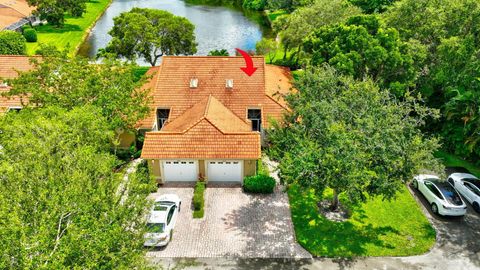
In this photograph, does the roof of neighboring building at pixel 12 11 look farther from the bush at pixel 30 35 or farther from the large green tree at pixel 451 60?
the large green tree at pixel 451 60

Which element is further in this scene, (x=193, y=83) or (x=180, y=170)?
(x=193, y=83)

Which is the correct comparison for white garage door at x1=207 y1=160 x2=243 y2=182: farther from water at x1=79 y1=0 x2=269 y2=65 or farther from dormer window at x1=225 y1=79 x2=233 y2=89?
water at x1=79 y1=0 x2=269 y2=65

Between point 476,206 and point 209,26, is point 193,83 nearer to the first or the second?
point 476,206

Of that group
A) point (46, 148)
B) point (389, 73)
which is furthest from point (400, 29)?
point (46, 148)

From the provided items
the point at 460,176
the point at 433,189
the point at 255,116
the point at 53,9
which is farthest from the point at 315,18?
the point at 53,9

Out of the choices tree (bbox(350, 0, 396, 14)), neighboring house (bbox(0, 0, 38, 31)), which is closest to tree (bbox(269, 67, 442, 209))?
tree (bbox(350, 0, 396, 14))

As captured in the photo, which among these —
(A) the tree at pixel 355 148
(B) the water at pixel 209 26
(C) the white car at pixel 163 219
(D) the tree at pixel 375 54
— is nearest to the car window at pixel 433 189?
(A) the tree at pixel 355 148
